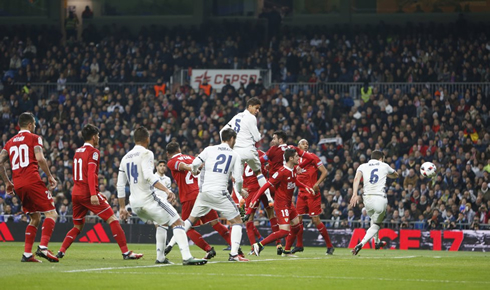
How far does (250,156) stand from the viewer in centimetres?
1541

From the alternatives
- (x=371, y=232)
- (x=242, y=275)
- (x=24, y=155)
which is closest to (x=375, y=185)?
(x=371, y=232)

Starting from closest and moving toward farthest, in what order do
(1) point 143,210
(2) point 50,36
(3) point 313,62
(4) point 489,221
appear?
(1) point 143,210, (4) point 489,221, (3) point 313,62, (2) point 50,36

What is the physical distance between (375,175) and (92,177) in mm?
7050

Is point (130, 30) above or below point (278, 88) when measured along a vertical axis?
above

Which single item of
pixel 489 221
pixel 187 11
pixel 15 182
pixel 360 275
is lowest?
pixel 489 221

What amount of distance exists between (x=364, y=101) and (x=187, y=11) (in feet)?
41.5

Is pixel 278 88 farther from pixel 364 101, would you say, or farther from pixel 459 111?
pixel 459 111

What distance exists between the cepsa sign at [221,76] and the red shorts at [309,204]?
1574 centimetres

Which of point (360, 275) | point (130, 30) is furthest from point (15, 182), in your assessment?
point (130, 30)

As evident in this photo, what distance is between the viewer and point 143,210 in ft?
40.0

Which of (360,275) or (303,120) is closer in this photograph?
(360,275)

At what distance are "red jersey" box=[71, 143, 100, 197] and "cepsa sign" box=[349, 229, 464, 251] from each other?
12.1 metres

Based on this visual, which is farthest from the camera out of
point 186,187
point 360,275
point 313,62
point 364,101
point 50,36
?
point 50,36

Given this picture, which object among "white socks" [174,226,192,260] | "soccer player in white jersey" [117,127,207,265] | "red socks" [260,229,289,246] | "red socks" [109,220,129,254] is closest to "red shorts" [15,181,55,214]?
"red socks" [109,220,129,254]
